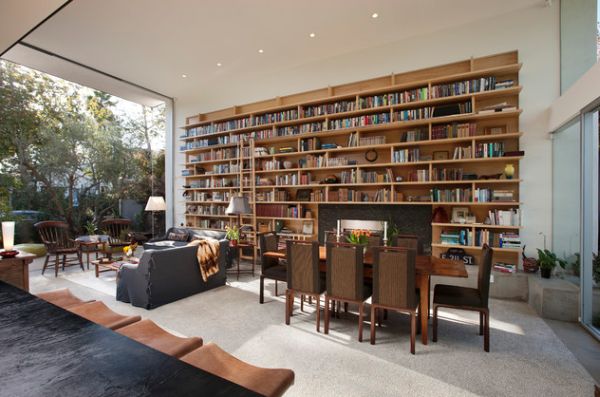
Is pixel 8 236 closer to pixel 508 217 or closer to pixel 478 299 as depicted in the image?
pixel 478 299

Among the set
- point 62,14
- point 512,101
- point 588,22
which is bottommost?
point 512,101

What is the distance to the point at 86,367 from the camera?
0.77 meters

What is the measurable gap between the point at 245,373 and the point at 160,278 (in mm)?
3054

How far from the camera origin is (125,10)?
14.2 ft

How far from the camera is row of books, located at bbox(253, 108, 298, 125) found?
19.8ft

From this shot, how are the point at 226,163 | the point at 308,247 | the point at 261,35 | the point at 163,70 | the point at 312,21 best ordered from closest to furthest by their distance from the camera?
the point at 308,247
the point at 312,21
the point at 261,35
the point at 163,70
the point at 226,163

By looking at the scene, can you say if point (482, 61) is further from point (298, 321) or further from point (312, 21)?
point (298, 321)

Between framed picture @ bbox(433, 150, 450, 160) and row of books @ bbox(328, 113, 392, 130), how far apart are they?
3.11 ft

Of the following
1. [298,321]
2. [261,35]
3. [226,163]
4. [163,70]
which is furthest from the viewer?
[226,163]

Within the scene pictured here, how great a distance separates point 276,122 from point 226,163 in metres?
1.84

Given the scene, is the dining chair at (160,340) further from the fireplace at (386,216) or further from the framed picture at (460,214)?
the framed picture at (460,214)

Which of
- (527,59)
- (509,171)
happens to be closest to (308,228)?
(509,171)

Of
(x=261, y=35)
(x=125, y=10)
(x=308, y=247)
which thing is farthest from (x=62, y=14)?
(x=308, y=247)

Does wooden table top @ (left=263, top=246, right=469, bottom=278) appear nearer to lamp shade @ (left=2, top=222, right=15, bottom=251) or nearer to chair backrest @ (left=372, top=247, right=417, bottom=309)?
chair backrest @ (left=372, top=247, right=417, bottom=309)
